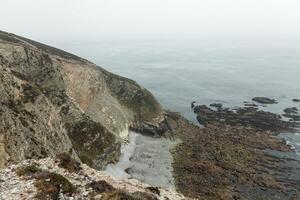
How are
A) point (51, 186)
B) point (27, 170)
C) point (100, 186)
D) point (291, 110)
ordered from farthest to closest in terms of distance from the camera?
1. point (291, 110)
2. point (27, 170)
3. point (100, 186)
4. point (51, 186)

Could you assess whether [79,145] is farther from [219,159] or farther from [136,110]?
[136,110]

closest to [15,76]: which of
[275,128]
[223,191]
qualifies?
[223,191]

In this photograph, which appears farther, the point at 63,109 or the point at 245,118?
the point at 245,118

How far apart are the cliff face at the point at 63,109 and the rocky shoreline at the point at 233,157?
12178 millimetres

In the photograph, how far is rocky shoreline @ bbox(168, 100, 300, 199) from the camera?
61.6 metres

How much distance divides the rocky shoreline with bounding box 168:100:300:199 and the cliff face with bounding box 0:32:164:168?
40.0 ft

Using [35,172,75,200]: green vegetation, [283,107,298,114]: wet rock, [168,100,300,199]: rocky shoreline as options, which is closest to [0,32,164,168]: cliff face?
[35,172,75,200]: green vegetation

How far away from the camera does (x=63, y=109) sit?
6462 centimetres

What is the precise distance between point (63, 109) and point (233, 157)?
3477 cm

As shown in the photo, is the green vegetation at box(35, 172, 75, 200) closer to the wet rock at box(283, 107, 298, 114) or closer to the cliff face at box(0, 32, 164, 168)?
the cliff face at box(0, 32, 164, 168)

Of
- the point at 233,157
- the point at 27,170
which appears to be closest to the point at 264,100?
the point at 233,157

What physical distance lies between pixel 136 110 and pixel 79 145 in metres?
34.2

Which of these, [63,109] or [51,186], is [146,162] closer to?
[63,109]

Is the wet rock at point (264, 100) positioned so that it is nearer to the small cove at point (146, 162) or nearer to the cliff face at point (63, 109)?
the cliff face at point (63, 109)
